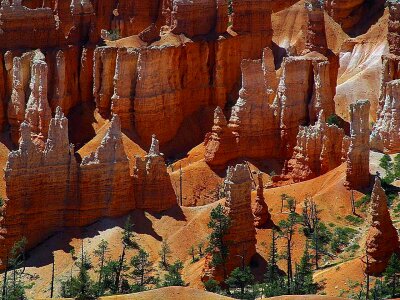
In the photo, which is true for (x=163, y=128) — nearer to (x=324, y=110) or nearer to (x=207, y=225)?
(x=324, y=110)

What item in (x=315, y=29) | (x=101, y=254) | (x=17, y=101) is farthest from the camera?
(x=315, y=29)

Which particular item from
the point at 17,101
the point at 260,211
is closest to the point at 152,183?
the point at 260,211

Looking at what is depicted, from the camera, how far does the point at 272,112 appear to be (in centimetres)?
10675

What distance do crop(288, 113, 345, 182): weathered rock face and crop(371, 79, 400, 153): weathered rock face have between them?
2441 mm

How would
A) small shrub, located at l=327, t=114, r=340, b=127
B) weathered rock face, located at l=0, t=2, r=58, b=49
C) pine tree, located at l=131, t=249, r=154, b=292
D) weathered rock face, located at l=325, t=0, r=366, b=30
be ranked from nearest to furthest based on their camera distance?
pine tree, located at l=131, t=249, r=154, b=292, small shrub, located at l=327, t=114, r=340, b=127, weathered rock face, located at l=0, t=2, r=58, b=49, weathered rock face, located at l=325, t=0, r=366, b=30

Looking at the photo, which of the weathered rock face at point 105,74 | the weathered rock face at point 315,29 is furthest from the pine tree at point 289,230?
the weathered rock face at point 315,29

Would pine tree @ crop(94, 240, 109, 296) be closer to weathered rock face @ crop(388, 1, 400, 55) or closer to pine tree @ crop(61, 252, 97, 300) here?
pine tree @ crop(61, 252, 97, 300)

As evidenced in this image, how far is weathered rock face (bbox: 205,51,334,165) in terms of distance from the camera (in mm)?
105688

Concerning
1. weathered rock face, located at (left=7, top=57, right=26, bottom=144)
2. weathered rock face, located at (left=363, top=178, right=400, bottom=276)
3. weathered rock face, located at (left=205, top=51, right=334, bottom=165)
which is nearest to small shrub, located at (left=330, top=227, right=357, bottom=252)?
weathered rock face, located at (left=363, top=178, right=400, bottom=276)

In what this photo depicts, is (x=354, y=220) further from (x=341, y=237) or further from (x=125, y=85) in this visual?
(x=125, y=85)

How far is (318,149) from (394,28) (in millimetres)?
15671

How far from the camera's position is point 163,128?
111250 mm

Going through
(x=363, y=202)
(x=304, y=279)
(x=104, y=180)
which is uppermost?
(x=104, y=180)

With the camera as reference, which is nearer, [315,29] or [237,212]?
[237,212]
